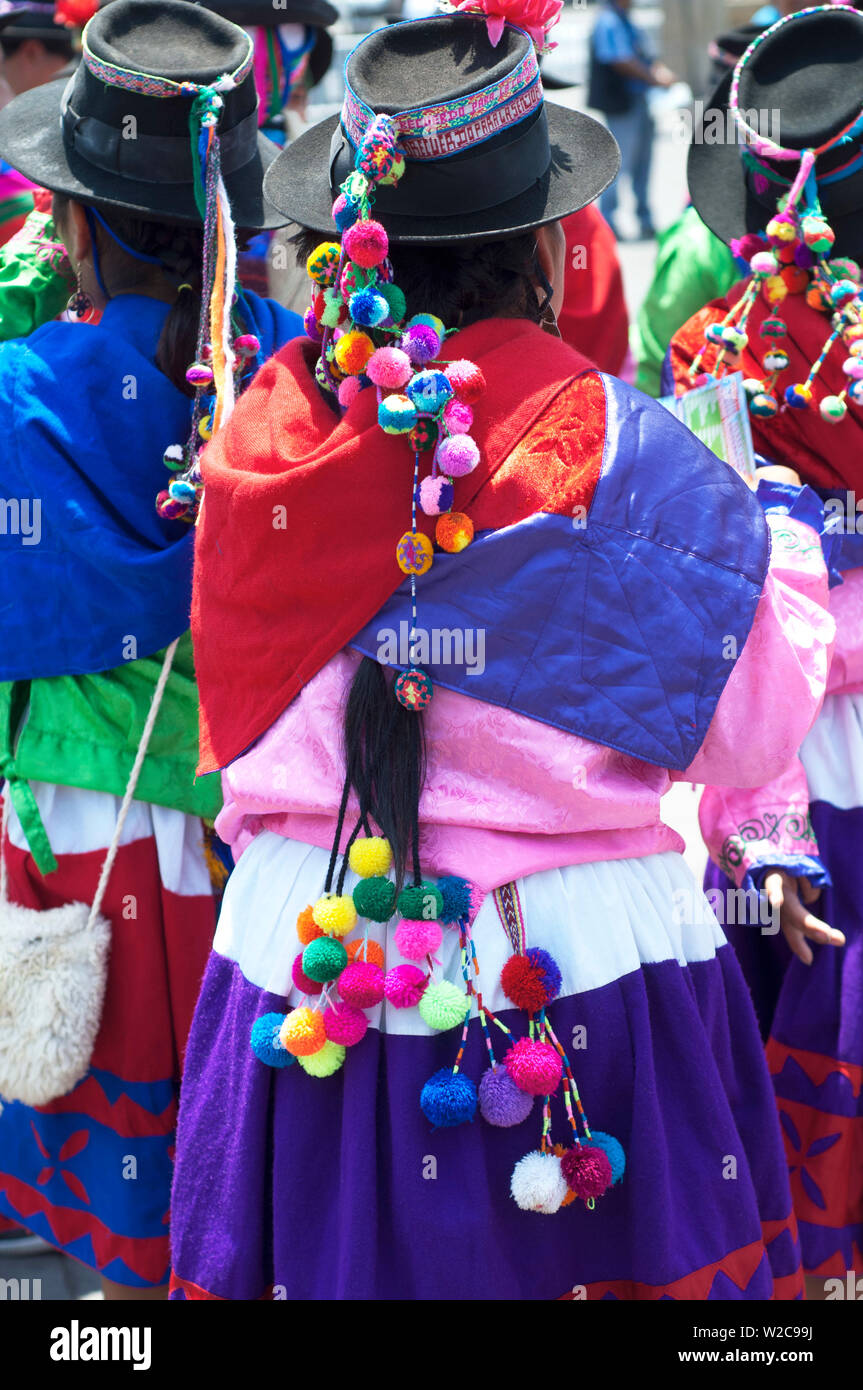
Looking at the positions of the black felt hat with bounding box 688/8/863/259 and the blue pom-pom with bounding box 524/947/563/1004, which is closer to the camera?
the blue pom-pom with bounding box 524/947/563/1004

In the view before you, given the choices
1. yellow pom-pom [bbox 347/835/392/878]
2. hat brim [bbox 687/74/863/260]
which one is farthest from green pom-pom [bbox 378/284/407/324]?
hat brim [bbox 687/74/863/260]

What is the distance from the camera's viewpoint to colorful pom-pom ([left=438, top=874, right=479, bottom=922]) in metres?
1.56

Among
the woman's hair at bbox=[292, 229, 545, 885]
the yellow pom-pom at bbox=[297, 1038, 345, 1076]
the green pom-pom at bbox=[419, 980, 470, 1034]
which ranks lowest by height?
the yellow pom-pom at bbox=[297, 1038, 345, 1076]

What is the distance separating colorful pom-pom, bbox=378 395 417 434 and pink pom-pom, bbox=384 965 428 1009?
619 mm

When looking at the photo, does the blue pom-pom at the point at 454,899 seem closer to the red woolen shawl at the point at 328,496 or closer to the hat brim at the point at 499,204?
the red woolen shawl at the point at 328,496

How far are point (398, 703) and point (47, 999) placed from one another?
93 cm

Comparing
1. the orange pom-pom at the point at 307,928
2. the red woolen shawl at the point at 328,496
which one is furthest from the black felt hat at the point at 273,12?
the orange pom-pom at the point at 307,928

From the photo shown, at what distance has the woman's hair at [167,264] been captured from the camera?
215cm

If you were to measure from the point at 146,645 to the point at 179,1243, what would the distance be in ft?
3.00

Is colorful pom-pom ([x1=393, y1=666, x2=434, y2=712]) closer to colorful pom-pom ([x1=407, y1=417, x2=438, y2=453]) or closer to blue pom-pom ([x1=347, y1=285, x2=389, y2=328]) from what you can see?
colorful pom-pom ([x1=407, y1=417, x2=438, y2=453])

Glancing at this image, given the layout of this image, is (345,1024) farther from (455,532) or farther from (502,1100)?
(455,532)

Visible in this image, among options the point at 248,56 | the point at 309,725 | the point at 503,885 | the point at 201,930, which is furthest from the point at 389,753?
the point at 248,56

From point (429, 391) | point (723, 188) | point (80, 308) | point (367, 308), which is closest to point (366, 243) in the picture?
point (367, 308)

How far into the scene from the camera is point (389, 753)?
157 cm
